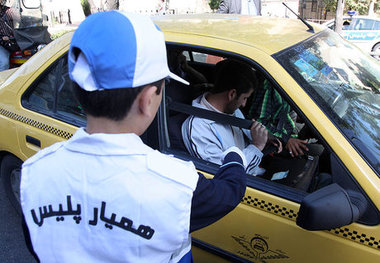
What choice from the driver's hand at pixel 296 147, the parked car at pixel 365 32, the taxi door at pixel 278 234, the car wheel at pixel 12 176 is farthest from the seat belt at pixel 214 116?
the parked car at pixel 365 32

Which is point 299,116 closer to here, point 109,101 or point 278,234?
point 278,234

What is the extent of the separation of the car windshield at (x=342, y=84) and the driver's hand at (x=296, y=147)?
41cm

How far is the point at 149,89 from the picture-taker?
3.01 feet

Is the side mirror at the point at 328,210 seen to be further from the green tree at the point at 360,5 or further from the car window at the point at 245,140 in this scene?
the green tree at the point at 360,5

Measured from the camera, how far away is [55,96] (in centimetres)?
225

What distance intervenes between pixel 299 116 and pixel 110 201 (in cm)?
100

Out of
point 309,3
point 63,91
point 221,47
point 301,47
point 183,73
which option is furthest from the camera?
point 309,3

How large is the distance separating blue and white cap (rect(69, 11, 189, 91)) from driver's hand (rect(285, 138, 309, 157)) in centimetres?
138

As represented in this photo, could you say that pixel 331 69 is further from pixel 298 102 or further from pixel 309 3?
pixel 309 3

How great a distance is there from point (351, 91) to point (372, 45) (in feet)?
38.9

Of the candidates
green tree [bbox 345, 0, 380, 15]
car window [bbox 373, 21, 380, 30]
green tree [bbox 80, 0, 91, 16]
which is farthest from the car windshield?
green tree [bbox 80, 0, 91, 16]

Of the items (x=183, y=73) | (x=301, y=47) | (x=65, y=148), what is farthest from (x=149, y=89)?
(x=183, y=73)

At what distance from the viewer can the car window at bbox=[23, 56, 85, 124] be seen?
7.18 feet

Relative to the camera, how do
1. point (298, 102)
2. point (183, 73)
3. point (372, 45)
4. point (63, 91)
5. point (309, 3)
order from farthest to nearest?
point (309, 3), point (372, 45), point (183, 73), point (63, 91), point (298, 102)
